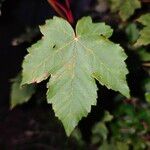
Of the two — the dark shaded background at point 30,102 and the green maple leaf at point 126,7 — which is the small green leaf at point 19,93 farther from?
the dark shaded background at point 30,102

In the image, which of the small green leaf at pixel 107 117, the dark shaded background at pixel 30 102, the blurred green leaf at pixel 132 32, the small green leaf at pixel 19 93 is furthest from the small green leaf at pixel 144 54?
the dark shaded background at pixel 30 102

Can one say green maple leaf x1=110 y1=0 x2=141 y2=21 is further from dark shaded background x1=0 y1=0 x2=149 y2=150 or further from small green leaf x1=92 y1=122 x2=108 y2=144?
dark shaded background x1=0 y1=0 x2=149 y2=150

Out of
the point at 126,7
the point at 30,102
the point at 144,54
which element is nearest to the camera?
the point at 126,7

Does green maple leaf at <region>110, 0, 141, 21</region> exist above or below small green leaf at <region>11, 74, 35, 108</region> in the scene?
above

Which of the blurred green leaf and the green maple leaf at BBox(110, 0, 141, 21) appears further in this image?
the blurred green leaf

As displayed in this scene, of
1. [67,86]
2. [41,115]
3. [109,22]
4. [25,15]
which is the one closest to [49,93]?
[67,86]

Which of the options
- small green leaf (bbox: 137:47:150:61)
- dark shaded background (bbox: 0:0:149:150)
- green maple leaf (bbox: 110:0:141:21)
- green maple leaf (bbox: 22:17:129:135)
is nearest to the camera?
green maple leaf (bbox: 22:17:129:135)

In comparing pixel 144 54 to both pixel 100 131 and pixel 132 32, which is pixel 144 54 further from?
pixel 100 131

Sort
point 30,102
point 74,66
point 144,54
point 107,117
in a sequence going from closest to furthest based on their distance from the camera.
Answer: point 74,66 → point 144,54 → point 107,117 → point 30,102

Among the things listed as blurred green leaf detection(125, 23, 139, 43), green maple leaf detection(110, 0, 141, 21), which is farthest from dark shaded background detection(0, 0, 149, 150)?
green maple leaf detection(110, 0, 141, 21)

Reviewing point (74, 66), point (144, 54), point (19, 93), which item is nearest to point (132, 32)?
point (144, 54)
